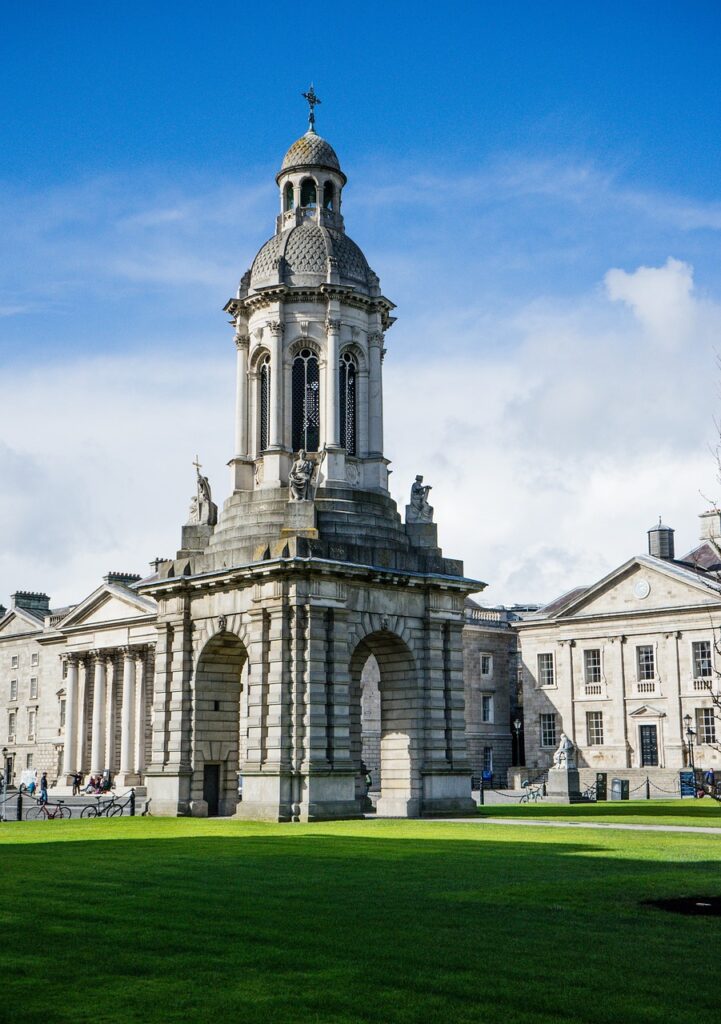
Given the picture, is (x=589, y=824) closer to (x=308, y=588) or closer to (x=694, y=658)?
(x=308, y=588)

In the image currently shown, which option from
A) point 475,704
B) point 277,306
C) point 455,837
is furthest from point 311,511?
point 475,704

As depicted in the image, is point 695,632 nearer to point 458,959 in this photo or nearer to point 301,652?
point 301,652

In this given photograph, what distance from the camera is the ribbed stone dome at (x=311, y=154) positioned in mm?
41250

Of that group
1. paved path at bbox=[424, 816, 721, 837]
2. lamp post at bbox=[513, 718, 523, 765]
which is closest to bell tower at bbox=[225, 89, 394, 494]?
paved path at bbox=[424, 816, 721, 837]

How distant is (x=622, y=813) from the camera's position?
3844 centimetres

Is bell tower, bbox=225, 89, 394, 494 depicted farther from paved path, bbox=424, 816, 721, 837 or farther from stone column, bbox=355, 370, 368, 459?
paved path, bbox=424, 816, 721, 837

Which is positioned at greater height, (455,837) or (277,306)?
(277,306)

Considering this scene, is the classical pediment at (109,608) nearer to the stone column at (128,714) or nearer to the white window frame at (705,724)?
the stone column at (128,714)

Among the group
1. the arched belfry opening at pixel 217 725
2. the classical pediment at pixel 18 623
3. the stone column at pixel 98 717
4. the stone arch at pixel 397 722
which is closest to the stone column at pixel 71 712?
the stone column at pixel 98 717

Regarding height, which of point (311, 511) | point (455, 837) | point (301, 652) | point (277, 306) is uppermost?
point (277, 306)

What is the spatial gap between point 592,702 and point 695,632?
819 cm

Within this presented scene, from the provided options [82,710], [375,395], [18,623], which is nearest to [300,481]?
[375,395]

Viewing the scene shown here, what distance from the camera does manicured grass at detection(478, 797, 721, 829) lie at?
1309 inches

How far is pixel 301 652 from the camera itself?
1341 inches
